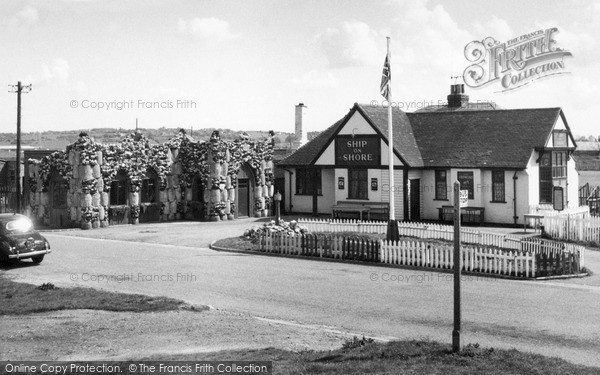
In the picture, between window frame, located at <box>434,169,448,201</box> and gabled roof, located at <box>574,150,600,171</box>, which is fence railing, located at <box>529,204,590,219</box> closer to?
window frame, located at <box>434,169,448,201</box>

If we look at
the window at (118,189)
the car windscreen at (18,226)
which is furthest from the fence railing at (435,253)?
the window at (118,189)

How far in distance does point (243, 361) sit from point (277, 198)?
1834 centimetres

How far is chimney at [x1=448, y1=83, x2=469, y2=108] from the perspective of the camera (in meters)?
46.4

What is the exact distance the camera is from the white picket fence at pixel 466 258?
70.2 ft

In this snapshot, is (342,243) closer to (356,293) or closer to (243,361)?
(356,293)

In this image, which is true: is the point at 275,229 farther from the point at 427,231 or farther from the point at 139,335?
the point at 139,335

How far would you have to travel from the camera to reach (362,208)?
1556 inches

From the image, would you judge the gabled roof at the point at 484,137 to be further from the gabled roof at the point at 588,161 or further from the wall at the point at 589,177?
the gabled roof at the point at 588,161

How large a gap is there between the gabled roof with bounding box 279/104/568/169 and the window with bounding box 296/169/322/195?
2.76ft

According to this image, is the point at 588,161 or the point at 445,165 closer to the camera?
the point at 445,165

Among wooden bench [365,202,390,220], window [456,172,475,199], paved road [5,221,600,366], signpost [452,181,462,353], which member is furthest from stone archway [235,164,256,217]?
signpost [452,181,462,353]

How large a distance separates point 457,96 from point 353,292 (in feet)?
98.8

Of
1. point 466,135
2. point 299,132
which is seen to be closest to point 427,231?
point 466,135

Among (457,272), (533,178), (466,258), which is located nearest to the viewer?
(457,272)
